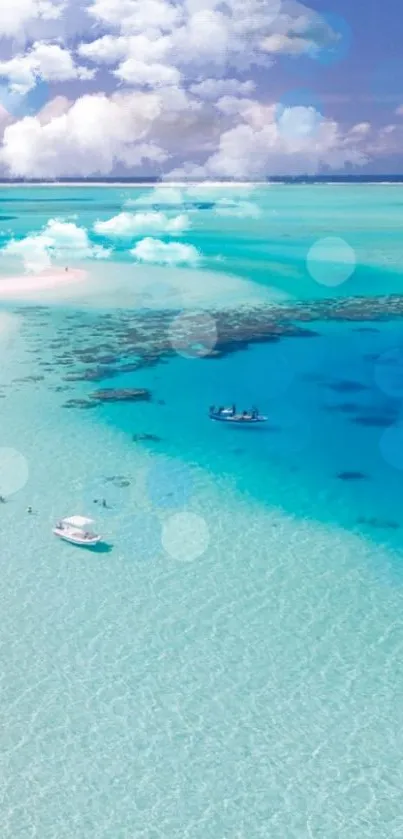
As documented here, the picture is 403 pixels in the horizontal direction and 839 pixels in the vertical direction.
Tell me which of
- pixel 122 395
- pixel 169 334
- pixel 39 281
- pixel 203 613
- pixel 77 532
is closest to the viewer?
pixel 203 613

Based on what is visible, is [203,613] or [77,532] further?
[77,532]

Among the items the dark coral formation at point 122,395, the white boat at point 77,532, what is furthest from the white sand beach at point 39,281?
the white boat at point 77,532

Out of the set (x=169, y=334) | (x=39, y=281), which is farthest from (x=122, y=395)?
(x=39, y=281)

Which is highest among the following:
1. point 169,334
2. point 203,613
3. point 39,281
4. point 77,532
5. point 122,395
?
point 39,281

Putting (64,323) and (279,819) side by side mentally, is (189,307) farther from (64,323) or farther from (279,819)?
(279,819)

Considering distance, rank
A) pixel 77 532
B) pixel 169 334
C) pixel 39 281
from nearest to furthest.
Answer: pixel 77 532 → pixel 169 334 → pixel 39 281

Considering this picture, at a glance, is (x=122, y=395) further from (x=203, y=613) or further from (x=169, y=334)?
(x=203, y=613)

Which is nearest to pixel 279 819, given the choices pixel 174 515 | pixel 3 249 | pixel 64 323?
pixel 174 515
